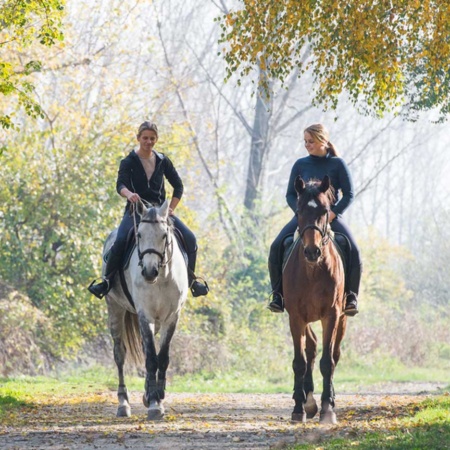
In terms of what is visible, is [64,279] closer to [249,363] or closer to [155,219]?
[249,363]

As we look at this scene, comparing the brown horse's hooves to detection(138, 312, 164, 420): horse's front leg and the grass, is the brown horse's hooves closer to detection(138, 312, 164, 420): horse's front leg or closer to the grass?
detection(138, 312, 164, 420): horse's front leg

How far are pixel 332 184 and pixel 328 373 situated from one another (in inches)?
81.5

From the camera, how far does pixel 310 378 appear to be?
11773 mm

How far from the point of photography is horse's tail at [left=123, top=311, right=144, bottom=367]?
45.0 feet

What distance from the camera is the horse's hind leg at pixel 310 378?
11.7 meters

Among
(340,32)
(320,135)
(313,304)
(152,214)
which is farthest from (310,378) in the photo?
(340,32)

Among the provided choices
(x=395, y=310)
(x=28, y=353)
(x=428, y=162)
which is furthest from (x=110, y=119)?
(x=428, y=162)

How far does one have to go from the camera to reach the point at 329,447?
875 cm

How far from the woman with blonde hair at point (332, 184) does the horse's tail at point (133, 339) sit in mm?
2362

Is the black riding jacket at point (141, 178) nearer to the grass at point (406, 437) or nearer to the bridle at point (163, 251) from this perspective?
the bridle at point (163, 251)

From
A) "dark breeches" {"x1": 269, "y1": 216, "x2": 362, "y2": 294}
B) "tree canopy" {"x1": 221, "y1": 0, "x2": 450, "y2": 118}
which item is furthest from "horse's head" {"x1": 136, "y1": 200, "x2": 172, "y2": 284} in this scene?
"tree canopy" {"x1": 221, "y1": 0, "x2": 450, "y2": 118}

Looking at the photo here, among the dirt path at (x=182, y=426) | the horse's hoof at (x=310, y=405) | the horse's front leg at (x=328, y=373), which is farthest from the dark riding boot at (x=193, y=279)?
the horse's front leg at (x=328, y=373)

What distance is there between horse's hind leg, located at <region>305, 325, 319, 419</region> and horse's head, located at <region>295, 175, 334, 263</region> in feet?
5.39

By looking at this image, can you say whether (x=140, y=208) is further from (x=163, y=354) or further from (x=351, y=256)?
(x=351, y=256)
